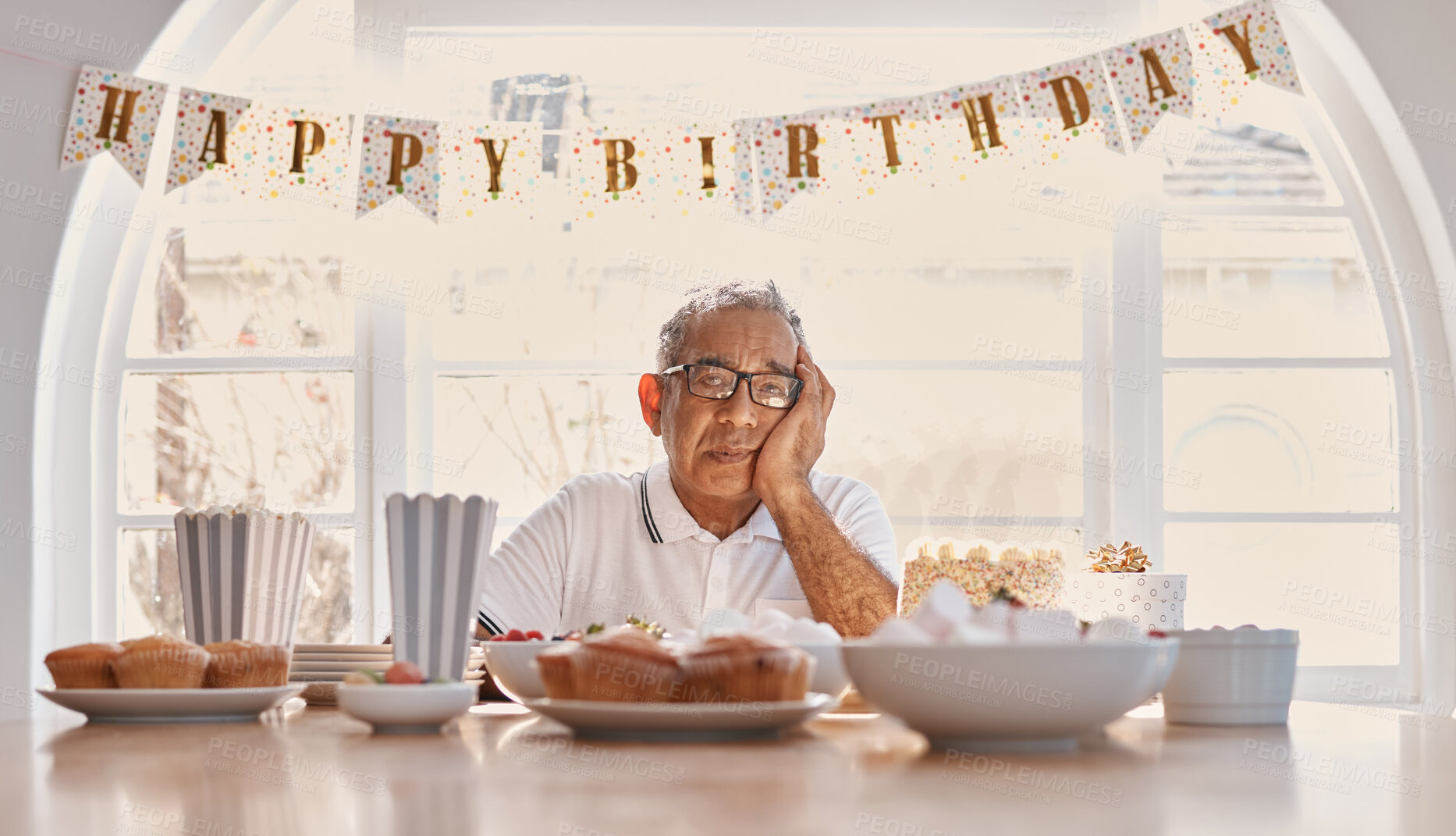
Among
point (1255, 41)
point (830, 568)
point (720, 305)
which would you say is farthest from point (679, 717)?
point (1255, 41)

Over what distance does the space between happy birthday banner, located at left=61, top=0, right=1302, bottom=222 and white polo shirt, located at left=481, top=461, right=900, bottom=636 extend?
750mm

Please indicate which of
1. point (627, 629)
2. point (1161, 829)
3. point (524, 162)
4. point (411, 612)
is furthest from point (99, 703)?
point (524, 162)

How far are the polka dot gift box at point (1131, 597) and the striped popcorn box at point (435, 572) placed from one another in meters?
0.62

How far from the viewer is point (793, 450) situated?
190 cm

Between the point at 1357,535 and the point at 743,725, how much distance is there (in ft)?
7.64

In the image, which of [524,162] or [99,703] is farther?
[524,162]

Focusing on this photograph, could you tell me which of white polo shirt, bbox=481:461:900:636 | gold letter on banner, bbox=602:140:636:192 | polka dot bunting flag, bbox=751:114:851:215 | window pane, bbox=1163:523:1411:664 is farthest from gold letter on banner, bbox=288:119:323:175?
window pane, bbox=1163:523:1411:664

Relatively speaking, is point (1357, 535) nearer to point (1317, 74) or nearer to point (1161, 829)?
point (1317, 74)

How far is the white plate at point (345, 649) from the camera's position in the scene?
4.00ft

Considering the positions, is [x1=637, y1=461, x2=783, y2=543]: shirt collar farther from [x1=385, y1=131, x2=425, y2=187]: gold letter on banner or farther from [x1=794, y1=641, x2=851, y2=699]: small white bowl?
[x1=794, y1=641, x2=851, y2=699]: small white bowl

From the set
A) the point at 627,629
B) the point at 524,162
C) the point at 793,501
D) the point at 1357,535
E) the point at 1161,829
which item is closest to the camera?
the point at 1161,829

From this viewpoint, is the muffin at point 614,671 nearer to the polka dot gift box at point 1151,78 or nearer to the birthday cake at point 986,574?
the birthday cake at point 986,574

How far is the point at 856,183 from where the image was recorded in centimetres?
268

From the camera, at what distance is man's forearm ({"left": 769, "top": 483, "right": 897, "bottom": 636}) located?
1744 mm
